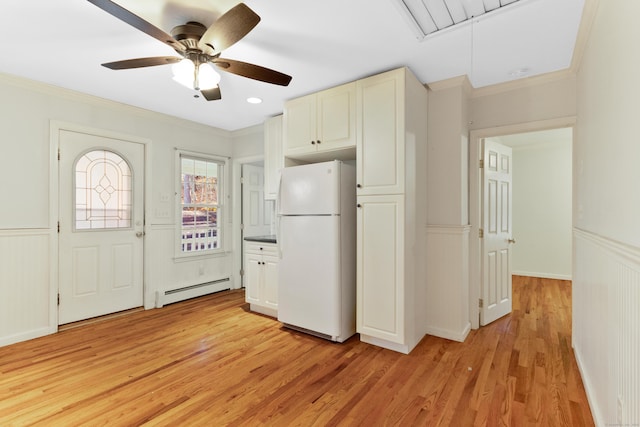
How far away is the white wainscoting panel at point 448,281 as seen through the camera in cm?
275

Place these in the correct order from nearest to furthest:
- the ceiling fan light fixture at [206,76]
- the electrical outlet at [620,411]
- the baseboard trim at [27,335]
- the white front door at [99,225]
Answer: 1. the electrical outlet at [620,411]
2. the ceiling fan light fixture at [206,76]
3. the baseboard trim at [27,335]
4. the white front door at [99,225]

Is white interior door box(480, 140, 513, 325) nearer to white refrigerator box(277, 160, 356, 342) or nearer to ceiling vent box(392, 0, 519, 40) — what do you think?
white refrigerator box(277, 160, 356, 342)

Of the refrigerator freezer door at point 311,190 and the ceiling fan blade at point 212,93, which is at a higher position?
the ceiling fan blade at point 212,93

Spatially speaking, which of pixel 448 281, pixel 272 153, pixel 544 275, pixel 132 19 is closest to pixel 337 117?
pixel 272 153

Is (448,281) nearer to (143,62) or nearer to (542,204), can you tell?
(143,62)

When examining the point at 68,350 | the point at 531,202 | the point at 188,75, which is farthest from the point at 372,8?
the point at 531,202

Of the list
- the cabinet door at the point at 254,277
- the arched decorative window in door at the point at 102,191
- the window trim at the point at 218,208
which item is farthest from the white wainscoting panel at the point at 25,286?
the cabinet door at the point at 254,277

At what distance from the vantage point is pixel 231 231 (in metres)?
4.54

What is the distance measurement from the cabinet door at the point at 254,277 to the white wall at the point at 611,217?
2856 millimetres

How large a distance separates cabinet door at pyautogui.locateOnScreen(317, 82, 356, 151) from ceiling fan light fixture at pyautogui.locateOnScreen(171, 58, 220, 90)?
1.18 metres

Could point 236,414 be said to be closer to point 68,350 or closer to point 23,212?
point 68,350

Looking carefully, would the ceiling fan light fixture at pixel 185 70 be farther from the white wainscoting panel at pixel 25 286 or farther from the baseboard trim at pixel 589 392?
the baseboard trim at pixel 589 392

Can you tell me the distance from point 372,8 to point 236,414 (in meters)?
2.52

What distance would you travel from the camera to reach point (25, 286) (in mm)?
2805
